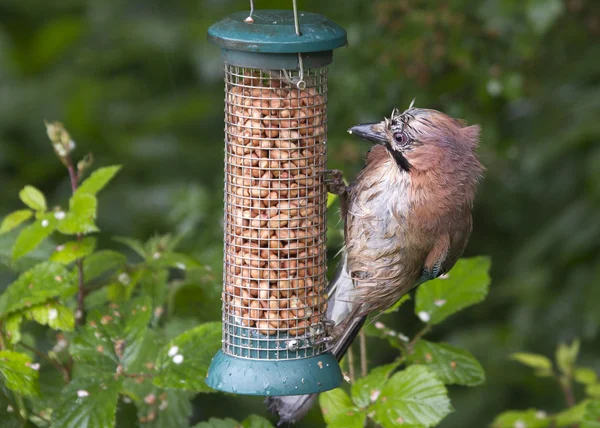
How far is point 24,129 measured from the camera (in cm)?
828

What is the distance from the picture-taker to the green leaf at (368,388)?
3.61 m

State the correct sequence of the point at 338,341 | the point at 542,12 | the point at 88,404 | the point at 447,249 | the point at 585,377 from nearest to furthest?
the point at 88,404 < the point at 447,249 < the point at 338,341 < the point at 585,377 < the point at 542,12

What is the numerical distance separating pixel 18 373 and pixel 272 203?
114 centimetres

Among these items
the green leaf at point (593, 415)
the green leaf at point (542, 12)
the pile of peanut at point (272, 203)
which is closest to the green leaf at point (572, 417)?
the green leaf at point (593, 415)

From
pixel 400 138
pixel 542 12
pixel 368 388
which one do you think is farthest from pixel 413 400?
pixel 542 12

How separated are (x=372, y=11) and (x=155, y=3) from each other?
2.97m

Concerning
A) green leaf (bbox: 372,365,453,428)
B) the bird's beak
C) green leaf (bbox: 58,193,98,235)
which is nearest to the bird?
the bird's beak

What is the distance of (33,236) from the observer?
3.69 meters

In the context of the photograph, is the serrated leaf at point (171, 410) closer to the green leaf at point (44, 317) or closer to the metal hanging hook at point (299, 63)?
the green leaf at point (44, 317)

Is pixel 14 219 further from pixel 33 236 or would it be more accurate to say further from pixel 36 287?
pixel 36 287

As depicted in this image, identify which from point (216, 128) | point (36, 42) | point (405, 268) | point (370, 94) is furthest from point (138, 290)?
point (36, 42)

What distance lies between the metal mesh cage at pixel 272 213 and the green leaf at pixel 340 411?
189 millimetres

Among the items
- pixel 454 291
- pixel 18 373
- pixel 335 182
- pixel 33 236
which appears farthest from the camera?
pixel 335 182

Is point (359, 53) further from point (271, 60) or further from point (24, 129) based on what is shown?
point (24, 129)
